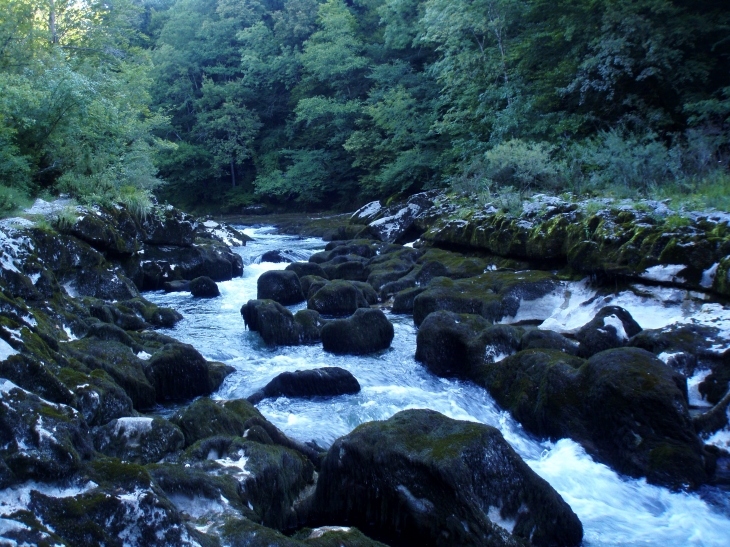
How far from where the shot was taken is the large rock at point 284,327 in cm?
984

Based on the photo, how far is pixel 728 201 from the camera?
8.53m

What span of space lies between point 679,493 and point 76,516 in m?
4.65

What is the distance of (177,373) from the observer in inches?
284

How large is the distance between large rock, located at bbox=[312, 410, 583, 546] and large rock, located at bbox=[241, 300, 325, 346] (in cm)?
545

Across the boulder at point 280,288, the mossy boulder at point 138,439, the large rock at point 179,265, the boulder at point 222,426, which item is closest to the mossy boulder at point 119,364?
the boulder at point 222,426

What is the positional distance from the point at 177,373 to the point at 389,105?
23.4 m

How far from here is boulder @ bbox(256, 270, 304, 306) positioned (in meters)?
12.9

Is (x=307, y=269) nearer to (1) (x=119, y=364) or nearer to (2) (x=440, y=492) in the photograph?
(1) (x=119, y=364)

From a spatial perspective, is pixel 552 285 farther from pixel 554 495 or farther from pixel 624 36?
pixel 624 36

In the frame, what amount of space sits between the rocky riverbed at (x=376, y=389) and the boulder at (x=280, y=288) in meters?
0.05

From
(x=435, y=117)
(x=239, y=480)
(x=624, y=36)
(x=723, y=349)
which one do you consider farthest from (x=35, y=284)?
(x=435, y=117)

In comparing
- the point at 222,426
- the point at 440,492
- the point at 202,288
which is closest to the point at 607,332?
the point at 440,492

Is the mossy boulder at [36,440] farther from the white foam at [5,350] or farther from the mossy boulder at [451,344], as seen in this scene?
the mossy boulder at [451,344]

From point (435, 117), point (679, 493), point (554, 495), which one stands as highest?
point (435, 117)
